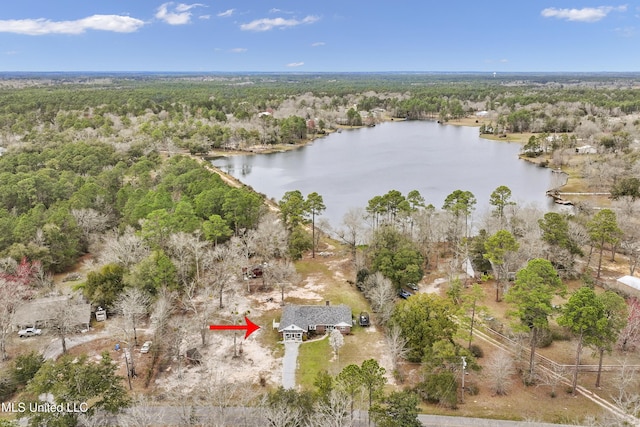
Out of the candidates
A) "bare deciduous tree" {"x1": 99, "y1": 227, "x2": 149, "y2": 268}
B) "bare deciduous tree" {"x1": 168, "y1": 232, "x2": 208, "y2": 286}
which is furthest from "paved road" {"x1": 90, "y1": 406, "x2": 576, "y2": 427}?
"bare deciduous tree" {"x1": 99, "y1": 227, "x2": 149, "y2": 268}

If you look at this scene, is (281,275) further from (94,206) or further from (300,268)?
(94,206)

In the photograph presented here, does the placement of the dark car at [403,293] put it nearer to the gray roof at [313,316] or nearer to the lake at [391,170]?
the gray roof at [313,316]

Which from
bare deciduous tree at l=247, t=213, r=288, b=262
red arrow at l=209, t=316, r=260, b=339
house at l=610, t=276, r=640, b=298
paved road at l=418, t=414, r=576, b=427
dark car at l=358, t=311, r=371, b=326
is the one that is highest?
bare deciduous tree at l=247, t=213, r=288, b=262

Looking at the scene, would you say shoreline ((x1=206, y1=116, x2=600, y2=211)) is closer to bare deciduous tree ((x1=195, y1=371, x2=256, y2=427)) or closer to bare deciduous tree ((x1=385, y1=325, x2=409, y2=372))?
bare deciduous tree ((x1=385, y1=325, x2=409, y2=372))

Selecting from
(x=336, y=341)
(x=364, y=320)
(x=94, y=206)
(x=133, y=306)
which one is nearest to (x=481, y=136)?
(x=94, y=206)

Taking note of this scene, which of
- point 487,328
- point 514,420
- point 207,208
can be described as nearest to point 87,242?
point 207,208
